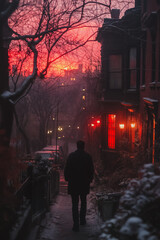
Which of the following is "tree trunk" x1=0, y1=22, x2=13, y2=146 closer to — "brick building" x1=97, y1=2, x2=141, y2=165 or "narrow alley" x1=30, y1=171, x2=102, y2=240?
"narrow alley" x1=30, y1=171, x2=102, y2=240

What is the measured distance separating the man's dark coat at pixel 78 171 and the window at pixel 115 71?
12725mm

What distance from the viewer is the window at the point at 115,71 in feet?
63.7

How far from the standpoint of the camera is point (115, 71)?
63.8 feet

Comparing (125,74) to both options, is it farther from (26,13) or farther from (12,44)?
(26,13)

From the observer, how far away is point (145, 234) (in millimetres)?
3150

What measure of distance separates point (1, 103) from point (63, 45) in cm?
536

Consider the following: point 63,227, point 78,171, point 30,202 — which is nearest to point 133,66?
point 78,171

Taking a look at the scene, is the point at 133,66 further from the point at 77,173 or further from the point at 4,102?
the point at 77,173

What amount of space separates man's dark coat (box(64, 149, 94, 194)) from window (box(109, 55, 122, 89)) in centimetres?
1273

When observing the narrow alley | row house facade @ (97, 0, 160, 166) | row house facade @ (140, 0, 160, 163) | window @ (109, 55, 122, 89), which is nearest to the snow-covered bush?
the narrow alley

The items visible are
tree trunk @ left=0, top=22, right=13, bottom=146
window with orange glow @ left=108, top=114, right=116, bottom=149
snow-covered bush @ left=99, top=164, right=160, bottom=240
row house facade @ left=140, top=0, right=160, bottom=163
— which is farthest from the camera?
window with orange glow @ left=108, top=114, right=116, bottom=149

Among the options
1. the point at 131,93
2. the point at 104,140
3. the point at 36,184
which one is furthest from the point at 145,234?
the point at 104,140

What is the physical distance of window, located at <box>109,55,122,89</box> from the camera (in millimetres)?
19422

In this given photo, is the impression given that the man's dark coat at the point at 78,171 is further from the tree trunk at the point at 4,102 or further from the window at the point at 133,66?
the window at the point at 133,66
